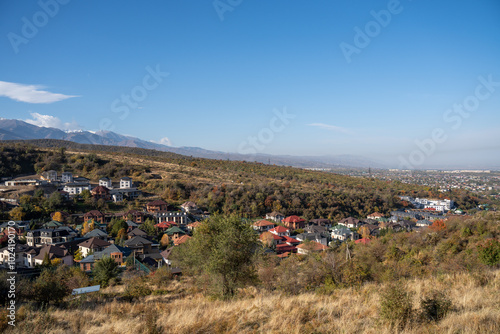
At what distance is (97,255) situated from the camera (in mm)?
25266

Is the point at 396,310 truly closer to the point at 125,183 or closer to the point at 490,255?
the point at 490,255

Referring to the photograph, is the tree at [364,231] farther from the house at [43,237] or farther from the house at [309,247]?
the house at [43,237]

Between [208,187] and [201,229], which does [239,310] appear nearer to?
[201,229]

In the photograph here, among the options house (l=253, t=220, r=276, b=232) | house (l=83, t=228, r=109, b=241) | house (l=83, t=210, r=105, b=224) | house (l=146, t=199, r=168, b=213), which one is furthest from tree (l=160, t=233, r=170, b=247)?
house (l=253, t=220, r=276, b=232)

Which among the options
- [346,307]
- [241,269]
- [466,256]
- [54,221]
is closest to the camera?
[346,307]

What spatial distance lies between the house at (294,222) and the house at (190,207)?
46.3 ft

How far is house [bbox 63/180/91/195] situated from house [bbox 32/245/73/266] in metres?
23.0

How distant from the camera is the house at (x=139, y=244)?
2884 cm

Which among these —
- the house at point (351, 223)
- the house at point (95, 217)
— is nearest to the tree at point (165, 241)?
the house at point (95, 217)

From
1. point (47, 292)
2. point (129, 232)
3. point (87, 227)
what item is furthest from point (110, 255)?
point (47, 292)

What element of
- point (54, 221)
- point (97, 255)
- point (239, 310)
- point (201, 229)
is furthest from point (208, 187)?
point (239, 310)

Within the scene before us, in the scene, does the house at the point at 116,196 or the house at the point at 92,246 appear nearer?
the house at the point at 92,246

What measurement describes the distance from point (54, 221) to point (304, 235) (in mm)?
30097

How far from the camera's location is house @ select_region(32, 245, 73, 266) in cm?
2575
